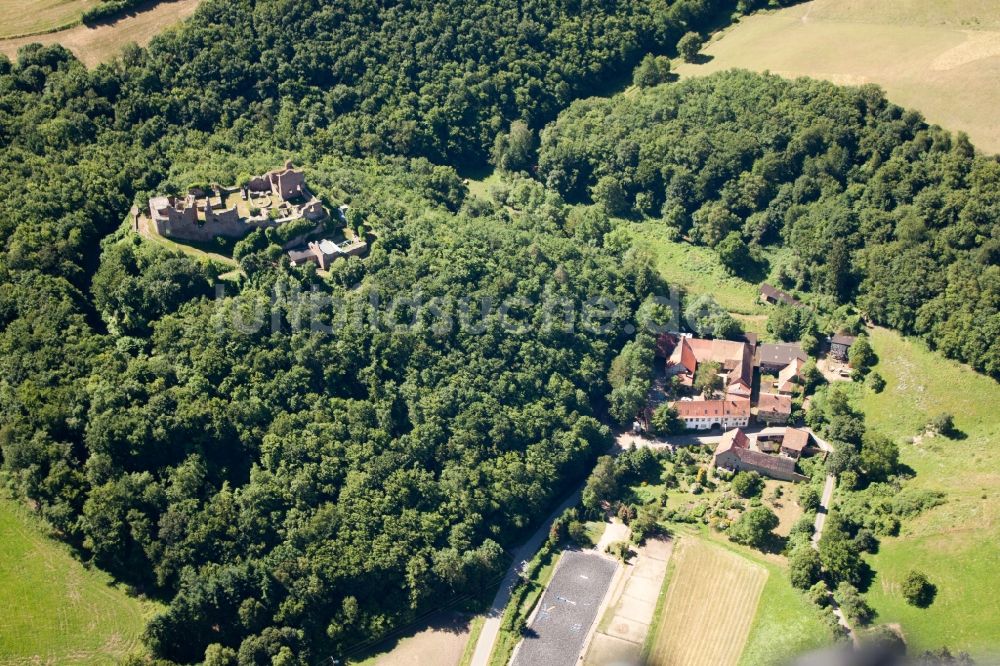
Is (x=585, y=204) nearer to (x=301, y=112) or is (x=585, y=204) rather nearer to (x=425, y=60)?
(x=425, y=60)

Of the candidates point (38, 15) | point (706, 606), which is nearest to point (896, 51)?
point (706, 606)

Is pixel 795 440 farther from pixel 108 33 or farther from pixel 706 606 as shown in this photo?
pixel 108 33

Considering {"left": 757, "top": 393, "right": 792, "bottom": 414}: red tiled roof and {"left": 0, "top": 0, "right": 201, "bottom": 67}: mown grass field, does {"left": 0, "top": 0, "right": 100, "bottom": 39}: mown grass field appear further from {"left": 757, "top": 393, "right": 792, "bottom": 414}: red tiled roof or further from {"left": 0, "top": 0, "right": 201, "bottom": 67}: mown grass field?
{"left": 757, "top": 393, "right": 792, "bottom": 414}: red tiled roof

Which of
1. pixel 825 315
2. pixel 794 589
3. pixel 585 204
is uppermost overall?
pixel 585 204

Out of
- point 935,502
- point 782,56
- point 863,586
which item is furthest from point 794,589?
point 782,56

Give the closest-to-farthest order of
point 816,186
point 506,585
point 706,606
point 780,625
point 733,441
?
point 780,625, point 706,606, point 506,585, point 733,441, point 816,186

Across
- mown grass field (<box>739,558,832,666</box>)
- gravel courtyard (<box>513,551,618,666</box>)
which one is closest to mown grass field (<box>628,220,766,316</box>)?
mown grass field (<box>739,558,832,666</box>)
